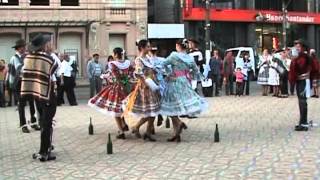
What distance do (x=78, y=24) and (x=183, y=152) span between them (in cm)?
2731

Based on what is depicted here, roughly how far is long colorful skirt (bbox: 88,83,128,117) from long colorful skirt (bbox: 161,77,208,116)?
91 centimetres

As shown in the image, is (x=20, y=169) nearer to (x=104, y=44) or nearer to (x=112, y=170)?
(x=112, y=170)

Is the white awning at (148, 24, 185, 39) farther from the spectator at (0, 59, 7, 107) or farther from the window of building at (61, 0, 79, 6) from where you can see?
the spectator at (0, 59, 7, 107)

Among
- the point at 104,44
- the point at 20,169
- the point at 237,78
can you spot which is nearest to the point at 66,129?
the point at 20,169

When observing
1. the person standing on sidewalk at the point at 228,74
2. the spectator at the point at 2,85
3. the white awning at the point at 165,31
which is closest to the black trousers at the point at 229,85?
the person standing on sidewalk at the point at 228,74

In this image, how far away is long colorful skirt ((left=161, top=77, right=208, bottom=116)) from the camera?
1105 cm

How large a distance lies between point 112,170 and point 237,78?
1508cm

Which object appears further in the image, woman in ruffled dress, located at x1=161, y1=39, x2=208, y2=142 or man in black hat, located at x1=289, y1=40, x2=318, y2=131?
man in black hat, located at x1=289, y1=40, x2=318, y2=131

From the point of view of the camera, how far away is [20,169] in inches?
344

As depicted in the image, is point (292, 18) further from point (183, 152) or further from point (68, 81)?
point (183, 152)

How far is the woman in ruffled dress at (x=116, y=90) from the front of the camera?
38.3 ft

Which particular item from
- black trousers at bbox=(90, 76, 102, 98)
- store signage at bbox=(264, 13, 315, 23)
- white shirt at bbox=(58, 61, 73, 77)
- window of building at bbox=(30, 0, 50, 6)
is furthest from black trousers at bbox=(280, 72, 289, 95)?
store signage at bbox=(264, 13, 315, 23)

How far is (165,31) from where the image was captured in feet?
128

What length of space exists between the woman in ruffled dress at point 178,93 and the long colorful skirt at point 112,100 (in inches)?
35.8
